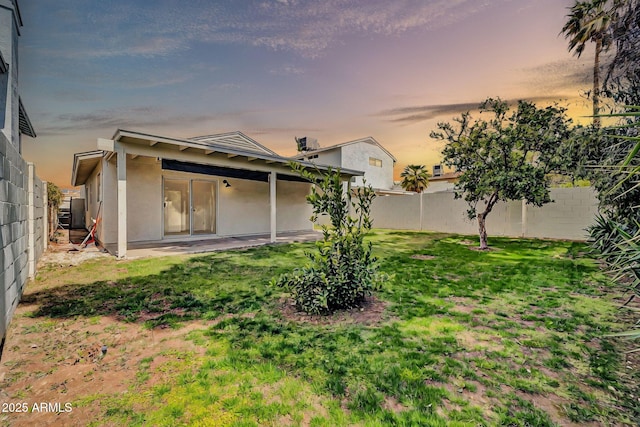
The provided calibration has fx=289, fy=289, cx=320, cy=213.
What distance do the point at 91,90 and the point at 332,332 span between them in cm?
1223

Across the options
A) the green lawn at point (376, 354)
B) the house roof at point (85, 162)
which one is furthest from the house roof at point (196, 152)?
the green lawn at point (376, 354)

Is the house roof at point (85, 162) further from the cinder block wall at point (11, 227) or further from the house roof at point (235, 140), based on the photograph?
the cinder block wall at point (11, 227)

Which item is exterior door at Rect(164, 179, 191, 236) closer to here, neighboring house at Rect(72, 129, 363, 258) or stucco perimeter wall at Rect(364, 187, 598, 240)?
neighboring house at Rect(72, 129, 363, 258)

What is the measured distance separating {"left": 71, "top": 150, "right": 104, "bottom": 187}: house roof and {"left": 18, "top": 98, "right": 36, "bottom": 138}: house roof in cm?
280

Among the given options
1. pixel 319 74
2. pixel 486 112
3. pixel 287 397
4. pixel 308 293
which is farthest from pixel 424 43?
pixel 287 397

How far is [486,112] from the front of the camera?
8.82 metres

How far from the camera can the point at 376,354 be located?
111 inches

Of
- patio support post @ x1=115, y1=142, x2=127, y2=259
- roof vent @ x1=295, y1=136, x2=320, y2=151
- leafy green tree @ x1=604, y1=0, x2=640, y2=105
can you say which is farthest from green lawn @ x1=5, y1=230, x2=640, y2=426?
roof vent @ x1=295, y1=136, x2=320, y2=151

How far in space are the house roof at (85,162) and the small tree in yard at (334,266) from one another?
339 inches

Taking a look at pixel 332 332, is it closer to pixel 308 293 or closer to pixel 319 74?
pixel 308 293

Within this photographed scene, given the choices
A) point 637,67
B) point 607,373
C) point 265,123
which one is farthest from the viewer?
point 265,123

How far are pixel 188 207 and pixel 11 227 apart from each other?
28.2 ft

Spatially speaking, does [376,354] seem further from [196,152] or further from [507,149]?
[507,149]

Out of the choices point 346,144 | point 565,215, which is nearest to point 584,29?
point 565,215
